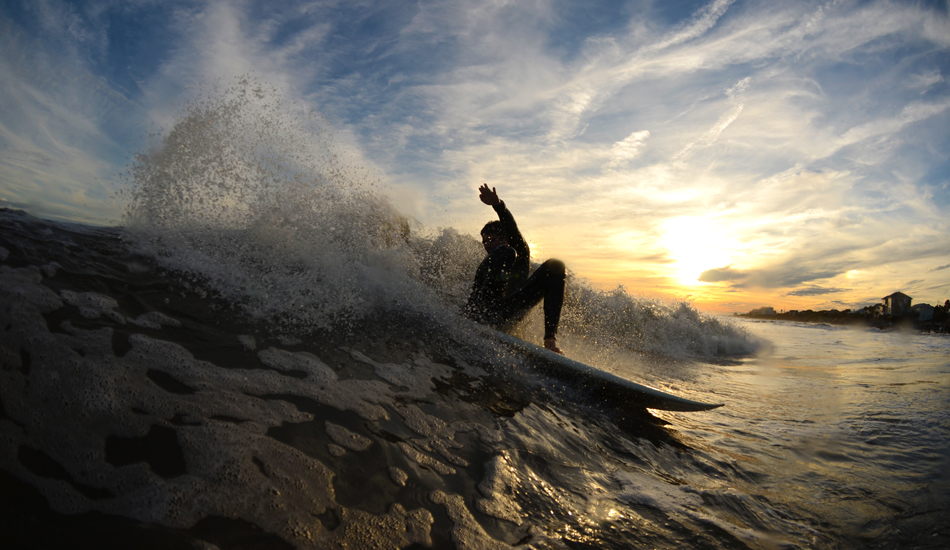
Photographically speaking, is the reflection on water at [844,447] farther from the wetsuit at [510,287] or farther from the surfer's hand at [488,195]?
the surfer's hand at [488,195]

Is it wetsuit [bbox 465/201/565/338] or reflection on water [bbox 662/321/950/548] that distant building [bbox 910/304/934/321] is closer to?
reflection on water [bbox 662/321/950/548]

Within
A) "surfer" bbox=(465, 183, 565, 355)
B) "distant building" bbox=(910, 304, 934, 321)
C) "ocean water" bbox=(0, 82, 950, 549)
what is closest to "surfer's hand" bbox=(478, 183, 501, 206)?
"surfer" bbox=(465, 183, 565, 355)

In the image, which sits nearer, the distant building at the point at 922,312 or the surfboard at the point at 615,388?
the surfboard at the point at 615,388

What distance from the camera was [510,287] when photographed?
4184 mm

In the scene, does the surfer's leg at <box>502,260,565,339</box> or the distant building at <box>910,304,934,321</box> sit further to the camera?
the distant building at <box>910,304,934,321</box>

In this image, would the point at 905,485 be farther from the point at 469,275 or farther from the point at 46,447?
the point at 469,275

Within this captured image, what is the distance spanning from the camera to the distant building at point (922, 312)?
1859 centimetres

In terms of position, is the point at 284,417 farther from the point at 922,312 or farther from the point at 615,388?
the point at 922,312

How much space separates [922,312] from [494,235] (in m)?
26.3

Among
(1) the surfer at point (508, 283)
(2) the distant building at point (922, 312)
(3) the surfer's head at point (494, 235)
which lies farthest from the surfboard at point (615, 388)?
(2) the distant building at point (922, 312)

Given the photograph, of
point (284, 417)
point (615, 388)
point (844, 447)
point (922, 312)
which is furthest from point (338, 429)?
point (922, 312)

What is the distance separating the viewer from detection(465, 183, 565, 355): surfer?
396 centimetres

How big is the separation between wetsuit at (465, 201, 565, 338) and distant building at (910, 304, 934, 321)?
82.7 ft

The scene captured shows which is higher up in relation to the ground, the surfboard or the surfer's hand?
the surfer's hand
